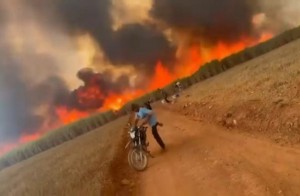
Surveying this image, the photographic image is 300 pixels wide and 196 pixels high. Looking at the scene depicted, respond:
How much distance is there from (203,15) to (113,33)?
3838 millimetres

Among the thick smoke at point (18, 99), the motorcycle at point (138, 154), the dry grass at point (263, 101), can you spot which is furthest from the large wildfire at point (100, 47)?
the motorcycle at point (138, 154)

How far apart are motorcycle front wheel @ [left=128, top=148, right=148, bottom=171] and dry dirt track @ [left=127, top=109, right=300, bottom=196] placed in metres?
0.24

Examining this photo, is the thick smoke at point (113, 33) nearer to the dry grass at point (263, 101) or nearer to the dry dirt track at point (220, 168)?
the dry grass at point (263, 101)

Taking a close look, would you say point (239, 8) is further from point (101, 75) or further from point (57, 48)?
point (57, 48)

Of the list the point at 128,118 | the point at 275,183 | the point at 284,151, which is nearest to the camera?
the point at 275,183

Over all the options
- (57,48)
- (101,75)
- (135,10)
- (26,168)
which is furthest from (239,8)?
(26,168)

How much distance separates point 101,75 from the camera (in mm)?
19125

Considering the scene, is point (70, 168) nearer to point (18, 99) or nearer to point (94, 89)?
point (18, 99)

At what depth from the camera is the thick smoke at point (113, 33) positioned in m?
18.0

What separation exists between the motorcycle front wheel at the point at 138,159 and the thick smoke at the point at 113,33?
6.76 meters

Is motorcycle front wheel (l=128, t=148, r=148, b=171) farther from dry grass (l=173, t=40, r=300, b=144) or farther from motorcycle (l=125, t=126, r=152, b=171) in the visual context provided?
dry grass (l=173, t=40, r=300, b=144)

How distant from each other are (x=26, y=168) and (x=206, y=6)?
10.2m

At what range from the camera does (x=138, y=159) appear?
13062mm

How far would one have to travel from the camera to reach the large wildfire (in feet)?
56.7
